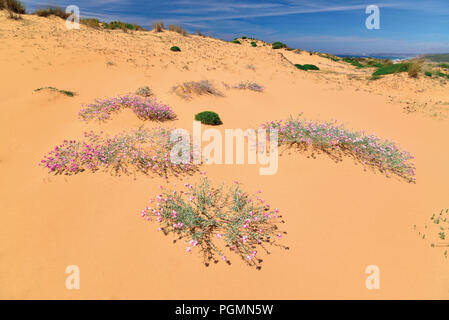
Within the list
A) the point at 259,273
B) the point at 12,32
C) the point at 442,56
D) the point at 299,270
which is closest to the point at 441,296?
the point at 299,270

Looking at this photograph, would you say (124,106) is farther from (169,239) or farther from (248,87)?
(248,87)

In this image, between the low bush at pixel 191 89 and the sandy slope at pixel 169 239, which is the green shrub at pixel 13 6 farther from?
the low bush at pixel 191 89

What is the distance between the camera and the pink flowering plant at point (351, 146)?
6984 mm

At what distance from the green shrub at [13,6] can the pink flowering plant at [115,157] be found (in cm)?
2114

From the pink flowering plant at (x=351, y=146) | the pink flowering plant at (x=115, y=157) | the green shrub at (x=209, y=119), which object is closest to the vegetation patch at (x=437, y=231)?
the pink flowering plant at (x=351, y=146)

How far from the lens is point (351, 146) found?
24.9ft

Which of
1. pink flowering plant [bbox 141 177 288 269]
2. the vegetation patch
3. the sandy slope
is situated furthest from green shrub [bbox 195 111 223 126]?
the vegetation patch

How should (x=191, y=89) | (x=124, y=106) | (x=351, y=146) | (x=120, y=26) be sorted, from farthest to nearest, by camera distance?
(x=120, y=26) → (x=191, y=89) → (x=124, y=106) → (x=351, y=146)

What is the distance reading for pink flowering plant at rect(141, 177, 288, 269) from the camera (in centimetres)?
414

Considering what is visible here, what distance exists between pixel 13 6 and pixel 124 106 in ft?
65.9

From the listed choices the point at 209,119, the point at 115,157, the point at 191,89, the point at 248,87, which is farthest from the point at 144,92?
the point at 248,87

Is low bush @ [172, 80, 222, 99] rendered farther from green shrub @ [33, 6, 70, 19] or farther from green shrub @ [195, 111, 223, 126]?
green shrub @ [33, 6, 70, 19]
